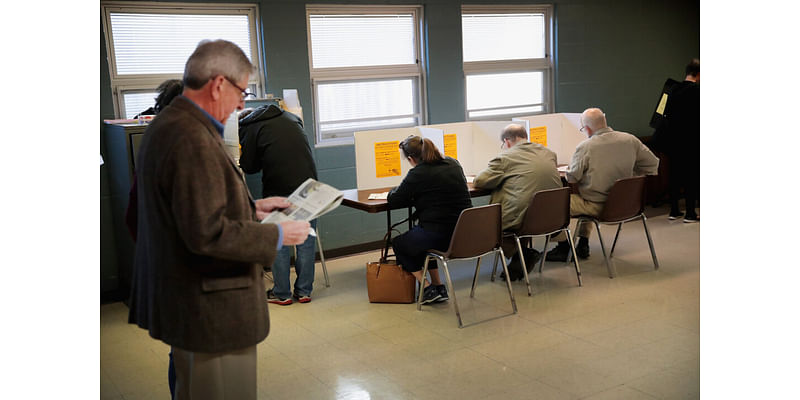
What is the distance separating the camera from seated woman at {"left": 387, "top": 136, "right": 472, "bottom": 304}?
13.5 feet

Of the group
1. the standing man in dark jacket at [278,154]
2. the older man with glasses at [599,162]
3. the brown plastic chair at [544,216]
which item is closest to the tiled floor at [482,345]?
the brown plastic chair at [544,216]

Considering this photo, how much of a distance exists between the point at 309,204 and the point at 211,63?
490mm

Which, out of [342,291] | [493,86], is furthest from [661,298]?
[493,86]

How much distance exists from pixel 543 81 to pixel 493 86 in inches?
24.6

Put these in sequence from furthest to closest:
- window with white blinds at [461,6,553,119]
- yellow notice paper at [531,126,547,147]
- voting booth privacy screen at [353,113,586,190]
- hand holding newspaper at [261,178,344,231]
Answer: window with white blinds at [461,6,553,119] → yellow notice paper at [531,126,547,147] → voting booth privacy screen at [353,113,586,190] → hand holding newspaper at [261,178,344,231]

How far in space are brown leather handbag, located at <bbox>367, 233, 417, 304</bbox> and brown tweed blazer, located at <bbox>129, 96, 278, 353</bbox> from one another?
2.58 metres

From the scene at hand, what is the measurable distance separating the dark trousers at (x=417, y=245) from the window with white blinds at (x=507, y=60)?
8.69ft

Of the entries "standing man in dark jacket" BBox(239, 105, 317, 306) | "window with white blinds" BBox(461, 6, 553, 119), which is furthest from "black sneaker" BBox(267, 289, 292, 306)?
"window with white blinds" BBox(461, 6, 553, 119)

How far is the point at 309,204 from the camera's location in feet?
6.57

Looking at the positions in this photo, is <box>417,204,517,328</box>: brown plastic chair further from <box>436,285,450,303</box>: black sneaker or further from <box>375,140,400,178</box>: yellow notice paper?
<box>375,140,400,178</box>: yellow notice paper

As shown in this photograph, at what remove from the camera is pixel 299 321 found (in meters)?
4.21

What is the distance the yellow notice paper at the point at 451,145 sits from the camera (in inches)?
211

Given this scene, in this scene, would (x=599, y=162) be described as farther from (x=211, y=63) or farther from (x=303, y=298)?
(x=211, y=63)
